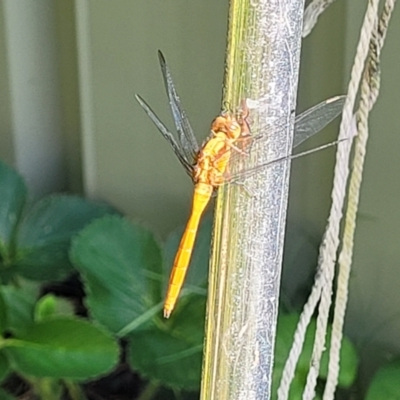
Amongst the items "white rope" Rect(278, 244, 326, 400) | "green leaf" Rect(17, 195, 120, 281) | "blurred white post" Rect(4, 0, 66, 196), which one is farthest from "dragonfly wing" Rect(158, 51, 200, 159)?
"blurred white post" Rect(4, 0, 66, 196)

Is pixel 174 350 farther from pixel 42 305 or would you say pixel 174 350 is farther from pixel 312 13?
pixel 312 13

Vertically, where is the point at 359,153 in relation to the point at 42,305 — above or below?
above

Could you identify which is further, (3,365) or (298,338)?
(3,365)

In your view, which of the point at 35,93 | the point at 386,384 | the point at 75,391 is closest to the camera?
the point at 386,384

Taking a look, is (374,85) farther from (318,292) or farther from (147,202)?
(147,202)

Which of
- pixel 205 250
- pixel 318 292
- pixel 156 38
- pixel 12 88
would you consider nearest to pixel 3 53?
pixel 12 88

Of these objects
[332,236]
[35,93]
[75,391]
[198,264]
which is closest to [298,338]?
[332,236]

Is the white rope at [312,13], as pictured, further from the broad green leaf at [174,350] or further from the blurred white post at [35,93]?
the blurred white post at [35,93]
